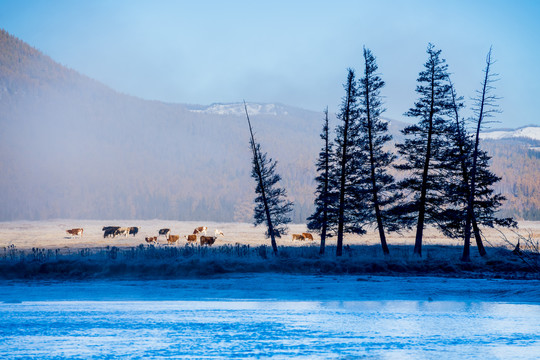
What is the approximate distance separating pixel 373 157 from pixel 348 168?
154 centimetres

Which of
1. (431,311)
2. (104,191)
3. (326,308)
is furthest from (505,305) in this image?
(104,191)

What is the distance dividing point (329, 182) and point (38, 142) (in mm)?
171988

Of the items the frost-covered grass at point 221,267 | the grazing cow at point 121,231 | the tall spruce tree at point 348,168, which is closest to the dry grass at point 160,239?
the grazing cow at point 121,231

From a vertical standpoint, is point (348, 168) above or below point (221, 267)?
above

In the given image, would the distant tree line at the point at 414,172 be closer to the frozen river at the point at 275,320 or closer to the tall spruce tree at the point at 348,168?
the tall spruce tree at the point at 348,168

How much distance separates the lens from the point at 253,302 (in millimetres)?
16531

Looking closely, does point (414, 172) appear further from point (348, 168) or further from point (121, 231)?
point (121, 231)

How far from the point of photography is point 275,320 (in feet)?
42.7

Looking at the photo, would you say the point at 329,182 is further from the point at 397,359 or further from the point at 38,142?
the point at 38,142

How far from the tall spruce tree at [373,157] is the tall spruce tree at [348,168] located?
0.40m

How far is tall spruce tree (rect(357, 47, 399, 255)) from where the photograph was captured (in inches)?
1439

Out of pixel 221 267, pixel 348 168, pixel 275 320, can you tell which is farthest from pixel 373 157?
pixel 275 320

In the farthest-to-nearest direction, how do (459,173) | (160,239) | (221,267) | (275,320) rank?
(160,239) → (459,173) → (221,267) → (275,320)

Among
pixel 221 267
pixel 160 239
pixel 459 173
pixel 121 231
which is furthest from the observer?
pixel 121 231
